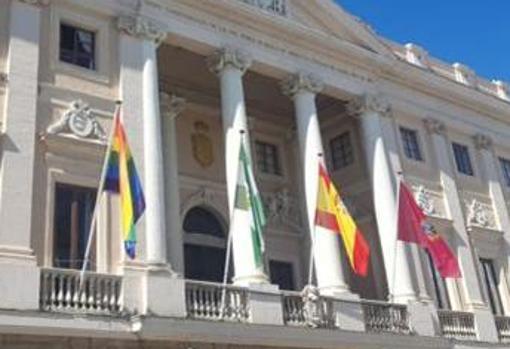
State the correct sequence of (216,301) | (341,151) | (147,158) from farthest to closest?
(341,151) < (147,158) < (216,301)

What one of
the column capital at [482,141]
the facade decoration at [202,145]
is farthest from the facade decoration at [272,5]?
the column capital at [482,141]

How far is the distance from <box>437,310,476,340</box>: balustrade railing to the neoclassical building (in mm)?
48

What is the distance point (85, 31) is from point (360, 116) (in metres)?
9.19

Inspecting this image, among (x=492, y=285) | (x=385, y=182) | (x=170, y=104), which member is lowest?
(x=492, y=285)

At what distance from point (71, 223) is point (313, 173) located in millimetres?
7123

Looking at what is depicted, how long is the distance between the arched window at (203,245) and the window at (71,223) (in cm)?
504

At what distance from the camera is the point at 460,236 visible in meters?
24.7

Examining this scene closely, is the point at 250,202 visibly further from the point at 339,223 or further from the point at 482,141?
the point at 482,141

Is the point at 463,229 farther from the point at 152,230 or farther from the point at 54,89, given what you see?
the point at 54,89

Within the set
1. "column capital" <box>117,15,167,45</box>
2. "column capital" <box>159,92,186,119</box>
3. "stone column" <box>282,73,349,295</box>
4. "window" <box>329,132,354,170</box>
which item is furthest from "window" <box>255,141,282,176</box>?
"column capital" <box>117,15,167,45</box>

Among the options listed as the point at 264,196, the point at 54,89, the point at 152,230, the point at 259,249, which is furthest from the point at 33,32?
the point at 264,196

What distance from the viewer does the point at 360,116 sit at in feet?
78.5

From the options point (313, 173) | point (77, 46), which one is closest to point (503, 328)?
point (313, 173)

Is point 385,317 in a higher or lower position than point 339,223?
lower
